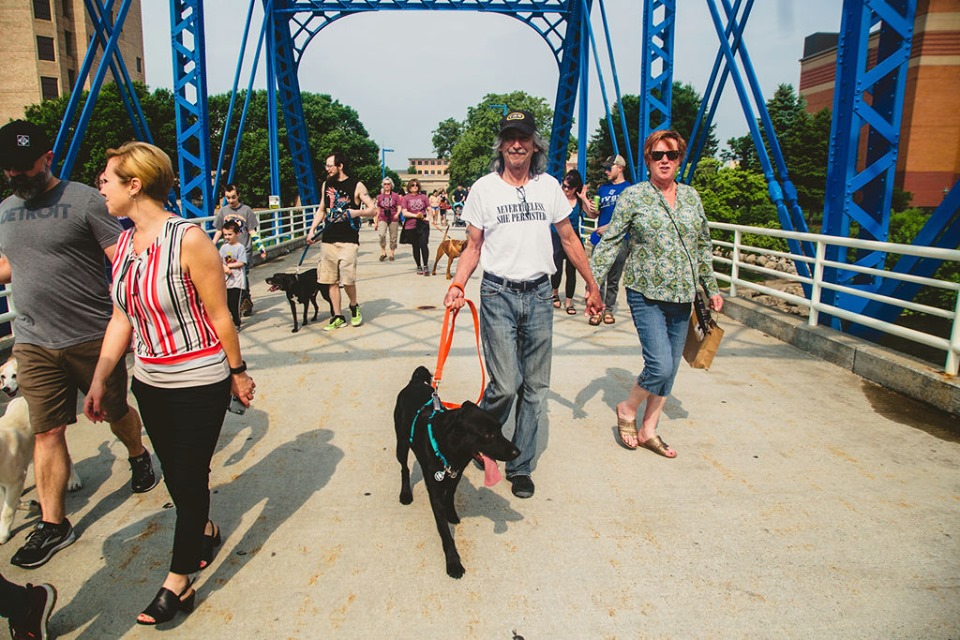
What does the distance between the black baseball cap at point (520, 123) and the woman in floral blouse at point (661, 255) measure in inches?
34.4

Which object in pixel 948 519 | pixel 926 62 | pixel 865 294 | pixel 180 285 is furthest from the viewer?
pixel 926 62

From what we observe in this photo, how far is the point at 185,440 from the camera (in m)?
2.52

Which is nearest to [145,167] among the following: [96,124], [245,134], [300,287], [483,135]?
[300,287]

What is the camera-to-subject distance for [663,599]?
2625mm

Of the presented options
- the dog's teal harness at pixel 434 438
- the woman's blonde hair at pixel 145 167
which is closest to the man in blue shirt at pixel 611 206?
the dog's teal harness at pixel 434 438

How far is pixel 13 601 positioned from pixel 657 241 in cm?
348

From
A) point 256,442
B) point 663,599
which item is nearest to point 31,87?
point 256,442

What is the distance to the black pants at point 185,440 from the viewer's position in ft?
8.20

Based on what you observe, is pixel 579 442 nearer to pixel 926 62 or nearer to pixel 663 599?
pixel 663 599

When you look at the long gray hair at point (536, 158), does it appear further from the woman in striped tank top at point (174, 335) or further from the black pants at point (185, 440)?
the black pants at point (185, 440)

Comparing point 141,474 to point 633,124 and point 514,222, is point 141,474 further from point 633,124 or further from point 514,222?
point 633,124

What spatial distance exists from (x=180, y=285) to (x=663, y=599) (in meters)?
2.31

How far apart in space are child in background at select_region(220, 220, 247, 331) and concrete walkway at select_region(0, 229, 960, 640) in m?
2.47

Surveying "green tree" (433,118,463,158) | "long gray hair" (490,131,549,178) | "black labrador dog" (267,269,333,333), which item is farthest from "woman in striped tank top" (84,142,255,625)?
"green tree" (433,118,463,158)
